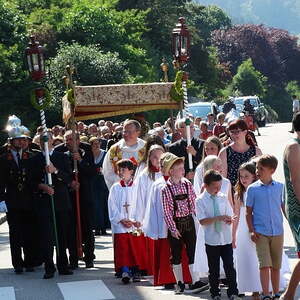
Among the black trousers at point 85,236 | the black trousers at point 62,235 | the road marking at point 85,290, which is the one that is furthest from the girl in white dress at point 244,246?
the black trousers at point 85,236

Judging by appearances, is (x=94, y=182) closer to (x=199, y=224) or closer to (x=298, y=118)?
(x=199, y=224)

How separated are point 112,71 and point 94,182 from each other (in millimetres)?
22732

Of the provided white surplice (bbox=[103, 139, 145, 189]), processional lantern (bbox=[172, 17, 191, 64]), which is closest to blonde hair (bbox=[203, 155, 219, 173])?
white surplice (bbox=[103, 139, 145, 189])

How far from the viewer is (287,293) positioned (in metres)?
10.2

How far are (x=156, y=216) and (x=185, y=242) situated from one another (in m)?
0.46

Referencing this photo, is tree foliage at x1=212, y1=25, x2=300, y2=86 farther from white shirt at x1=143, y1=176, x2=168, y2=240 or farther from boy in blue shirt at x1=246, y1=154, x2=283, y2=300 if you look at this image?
boy in blue shirt at x1=246, y1=154, x2=283, y2=300

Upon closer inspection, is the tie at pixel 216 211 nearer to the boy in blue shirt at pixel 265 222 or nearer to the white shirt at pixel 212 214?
the white shirt at pixel 212 214

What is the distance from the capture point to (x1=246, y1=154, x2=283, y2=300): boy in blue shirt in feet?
36.3

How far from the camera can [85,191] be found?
51.0 feet

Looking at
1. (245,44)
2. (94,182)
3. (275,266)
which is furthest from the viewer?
(245,44)

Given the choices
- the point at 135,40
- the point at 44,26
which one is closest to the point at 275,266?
the point at 44,26

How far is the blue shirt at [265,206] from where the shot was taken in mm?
11102

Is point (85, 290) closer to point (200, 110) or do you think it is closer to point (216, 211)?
point (216, 211)

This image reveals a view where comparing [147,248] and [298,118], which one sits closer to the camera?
[298,118]
